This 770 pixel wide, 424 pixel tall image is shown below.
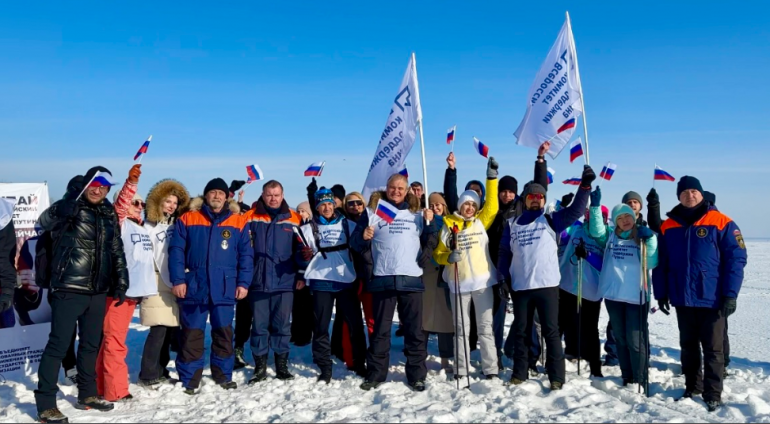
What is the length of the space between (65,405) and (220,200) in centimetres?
255

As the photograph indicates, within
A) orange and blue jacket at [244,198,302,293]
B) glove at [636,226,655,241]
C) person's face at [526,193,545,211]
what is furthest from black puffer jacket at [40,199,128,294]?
glove at [636,226,655,241]

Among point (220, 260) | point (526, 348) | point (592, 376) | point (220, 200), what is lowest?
point (592, 376)

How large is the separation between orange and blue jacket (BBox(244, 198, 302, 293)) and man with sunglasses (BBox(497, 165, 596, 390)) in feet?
7.95

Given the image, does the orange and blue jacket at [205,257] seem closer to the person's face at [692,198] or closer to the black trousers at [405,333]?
the black trousers at [405,333]

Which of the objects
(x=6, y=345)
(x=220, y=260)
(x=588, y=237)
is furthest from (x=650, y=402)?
(x=6, y=345)

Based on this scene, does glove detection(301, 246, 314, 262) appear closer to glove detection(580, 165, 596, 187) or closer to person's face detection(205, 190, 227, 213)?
person's face detection(205, 190, 227, 213)

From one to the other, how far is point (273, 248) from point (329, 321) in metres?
1.08

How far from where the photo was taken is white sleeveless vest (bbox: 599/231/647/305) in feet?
19.7

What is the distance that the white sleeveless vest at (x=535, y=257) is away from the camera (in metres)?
5.97

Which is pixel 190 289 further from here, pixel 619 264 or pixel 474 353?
pixel 619 264

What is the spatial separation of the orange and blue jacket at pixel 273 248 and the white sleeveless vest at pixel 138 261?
1.11 metres

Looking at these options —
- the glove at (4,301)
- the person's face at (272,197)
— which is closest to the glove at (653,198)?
the person's face at (272,197)

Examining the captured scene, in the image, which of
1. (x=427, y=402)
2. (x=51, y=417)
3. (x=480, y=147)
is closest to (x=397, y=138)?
(x=480, y=147)

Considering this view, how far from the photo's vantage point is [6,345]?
22.3ft
